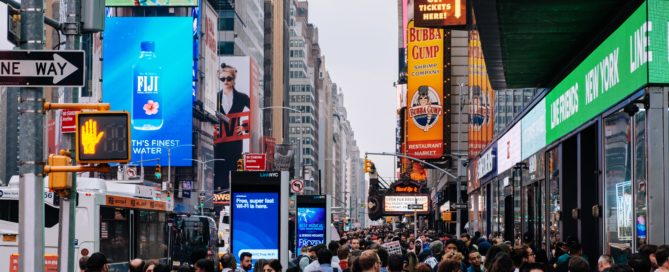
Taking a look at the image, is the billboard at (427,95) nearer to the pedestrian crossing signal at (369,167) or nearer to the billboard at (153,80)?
the pedestrian crossing signal at (369,167)

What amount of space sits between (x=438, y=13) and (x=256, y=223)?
35558 millimetres

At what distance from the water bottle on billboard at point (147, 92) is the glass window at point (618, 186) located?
104949mm

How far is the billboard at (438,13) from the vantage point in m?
58.1

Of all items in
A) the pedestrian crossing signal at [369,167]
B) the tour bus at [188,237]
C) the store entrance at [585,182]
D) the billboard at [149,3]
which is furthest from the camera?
the billboard at [149,3]

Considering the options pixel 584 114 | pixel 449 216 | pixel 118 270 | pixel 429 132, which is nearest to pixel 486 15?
pixel 584 114

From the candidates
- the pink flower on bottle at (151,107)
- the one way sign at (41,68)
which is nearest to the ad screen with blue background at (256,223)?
the one way sign at (41,68)

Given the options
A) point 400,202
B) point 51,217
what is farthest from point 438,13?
point 51,217

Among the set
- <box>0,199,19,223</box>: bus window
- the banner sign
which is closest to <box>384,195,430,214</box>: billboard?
<box>0,199,19,223</box>: bus window

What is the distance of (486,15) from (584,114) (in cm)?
252

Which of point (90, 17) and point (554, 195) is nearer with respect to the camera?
point (90, 17)

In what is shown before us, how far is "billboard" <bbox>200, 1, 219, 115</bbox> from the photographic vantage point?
130 m

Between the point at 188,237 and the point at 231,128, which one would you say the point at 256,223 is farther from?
the point at 231,128

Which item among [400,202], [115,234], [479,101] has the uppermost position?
[479,101]

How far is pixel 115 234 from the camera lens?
2808 cm
